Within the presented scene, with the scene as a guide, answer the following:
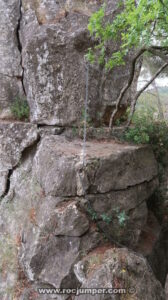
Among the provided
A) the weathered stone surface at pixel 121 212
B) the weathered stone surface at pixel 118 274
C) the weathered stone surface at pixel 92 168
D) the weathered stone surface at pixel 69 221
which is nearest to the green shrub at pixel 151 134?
the weathered stone surface at pixel 92 168

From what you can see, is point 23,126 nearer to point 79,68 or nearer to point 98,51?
point 79,68

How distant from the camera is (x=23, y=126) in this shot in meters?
4.83

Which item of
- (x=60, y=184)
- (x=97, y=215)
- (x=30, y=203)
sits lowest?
(x=30, y=203)

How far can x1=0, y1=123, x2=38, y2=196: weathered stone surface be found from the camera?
4793 mm

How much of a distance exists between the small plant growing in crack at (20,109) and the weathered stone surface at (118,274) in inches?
130

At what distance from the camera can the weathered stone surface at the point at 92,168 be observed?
3.46m

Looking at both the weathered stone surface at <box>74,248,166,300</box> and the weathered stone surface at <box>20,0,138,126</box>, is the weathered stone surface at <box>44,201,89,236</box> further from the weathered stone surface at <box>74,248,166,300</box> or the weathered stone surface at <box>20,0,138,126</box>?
the weathered stone surface at <box>20,0,138,126</box>

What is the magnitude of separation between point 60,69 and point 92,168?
7.57 feet

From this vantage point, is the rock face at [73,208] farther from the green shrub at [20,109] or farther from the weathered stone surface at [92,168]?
the green shrub at [20,109]

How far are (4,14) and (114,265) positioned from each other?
A: 5.47 metres

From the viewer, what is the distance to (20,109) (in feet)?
17.5

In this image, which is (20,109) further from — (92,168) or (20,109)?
(92,168)

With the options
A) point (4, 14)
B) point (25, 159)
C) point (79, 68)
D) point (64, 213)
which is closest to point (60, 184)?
point (64, 213)

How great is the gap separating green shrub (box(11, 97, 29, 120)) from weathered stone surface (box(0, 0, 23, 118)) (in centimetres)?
16
